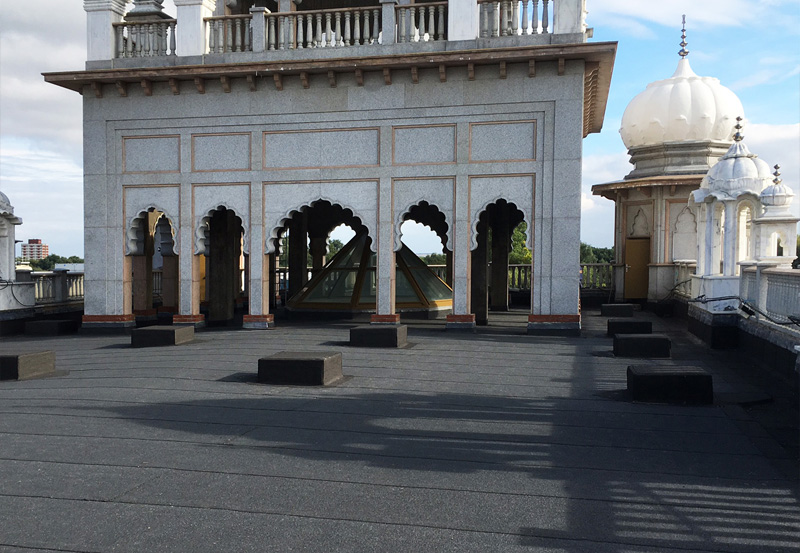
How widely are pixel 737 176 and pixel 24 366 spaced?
518 inches

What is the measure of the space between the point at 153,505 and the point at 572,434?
401 cm

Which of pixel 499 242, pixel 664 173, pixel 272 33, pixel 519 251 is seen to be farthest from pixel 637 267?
pixel 519 251

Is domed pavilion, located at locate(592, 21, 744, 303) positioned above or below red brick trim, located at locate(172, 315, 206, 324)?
above

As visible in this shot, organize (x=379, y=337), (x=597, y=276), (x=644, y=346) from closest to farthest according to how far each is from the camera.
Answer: (x=644, y=346)
(x=379, y=337)
(x=597, y=276)

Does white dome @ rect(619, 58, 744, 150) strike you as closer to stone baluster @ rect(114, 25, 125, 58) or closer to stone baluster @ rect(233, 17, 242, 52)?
stone baluster @ rect(233, 17, 242, 52)

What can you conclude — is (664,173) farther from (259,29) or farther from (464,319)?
(259,29)

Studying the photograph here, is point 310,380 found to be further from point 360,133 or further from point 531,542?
point 360,133

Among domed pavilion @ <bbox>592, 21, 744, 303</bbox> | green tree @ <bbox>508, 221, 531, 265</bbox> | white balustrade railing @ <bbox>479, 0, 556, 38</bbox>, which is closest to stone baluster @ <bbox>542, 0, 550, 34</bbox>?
white balustrade railing @ <bbox>479, 0, 556, 38</bbox>

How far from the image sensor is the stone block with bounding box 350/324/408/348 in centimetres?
1352

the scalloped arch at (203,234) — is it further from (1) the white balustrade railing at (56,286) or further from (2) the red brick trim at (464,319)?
(2) the red brick trim at (464,319)

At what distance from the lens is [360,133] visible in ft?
55.9

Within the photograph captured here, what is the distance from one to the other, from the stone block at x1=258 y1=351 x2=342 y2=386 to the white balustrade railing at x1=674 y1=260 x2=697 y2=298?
12.9m

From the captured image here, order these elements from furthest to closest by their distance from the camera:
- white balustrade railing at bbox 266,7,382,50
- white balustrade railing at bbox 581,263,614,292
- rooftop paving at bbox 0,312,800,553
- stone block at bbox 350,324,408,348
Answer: white balustrade railing at bbox 581,263,614,292
white balustrade railing at bbox 266,7,382,50
stone block at bbox 350,324,408,348
rooftop paving at bbox 0,312,800,553

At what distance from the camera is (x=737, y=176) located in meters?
14.6
